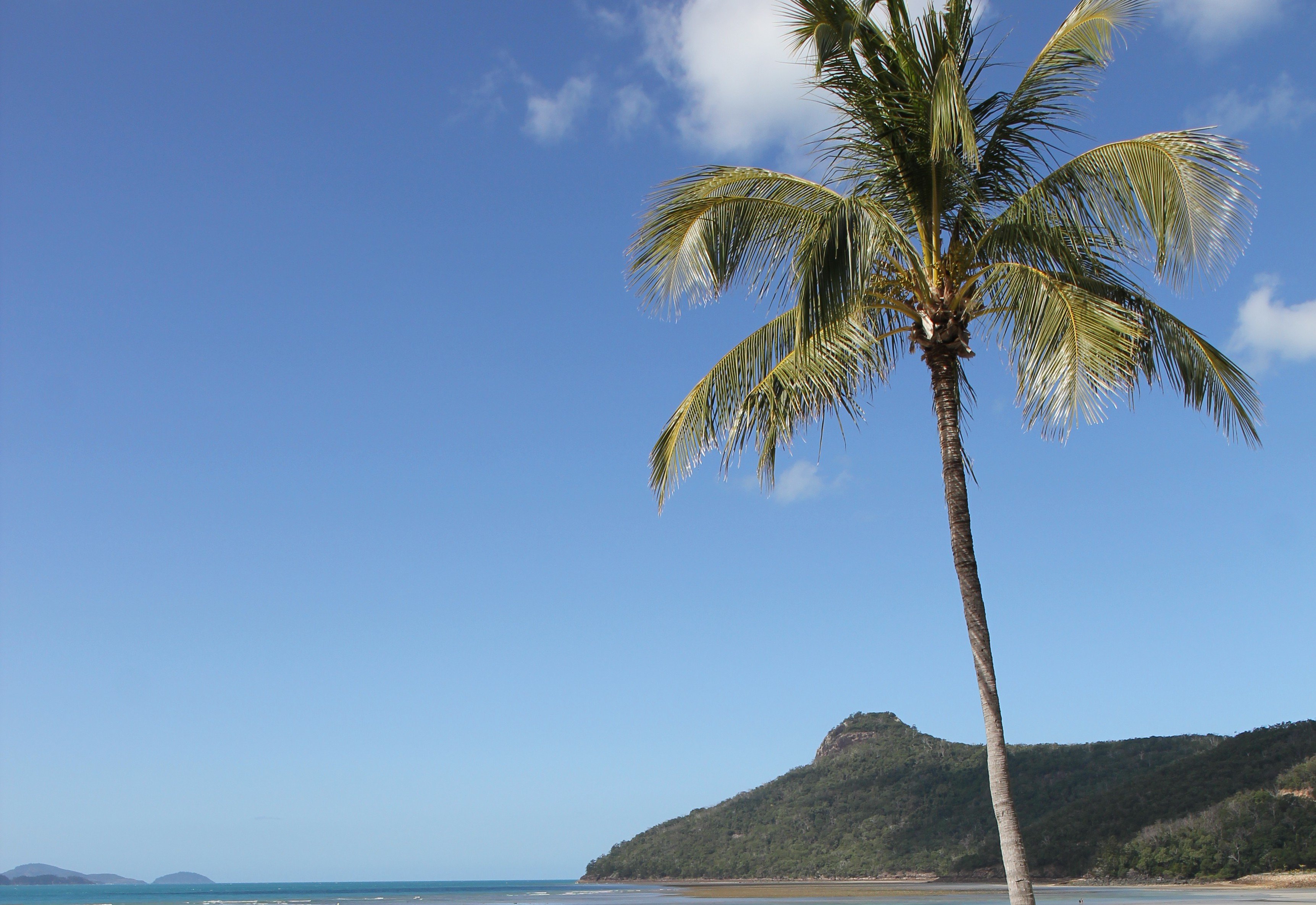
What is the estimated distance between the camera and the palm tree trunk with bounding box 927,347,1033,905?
269 inches

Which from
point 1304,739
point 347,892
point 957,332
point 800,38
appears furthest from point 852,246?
point 347,892

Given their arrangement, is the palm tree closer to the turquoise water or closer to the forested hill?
the turquoise water

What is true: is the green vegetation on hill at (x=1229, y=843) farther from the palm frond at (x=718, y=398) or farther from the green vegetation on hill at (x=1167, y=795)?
the palm frond at (x=718, y=398)

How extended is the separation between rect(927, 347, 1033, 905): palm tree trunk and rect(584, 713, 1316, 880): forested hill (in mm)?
43401

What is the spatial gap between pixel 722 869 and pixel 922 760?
68.4 ft

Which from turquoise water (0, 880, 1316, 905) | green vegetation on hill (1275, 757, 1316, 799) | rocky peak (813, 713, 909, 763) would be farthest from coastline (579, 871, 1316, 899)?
rocky peak (813, 713, 909, 763)

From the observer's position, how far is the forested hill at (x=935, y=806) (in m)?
52.2

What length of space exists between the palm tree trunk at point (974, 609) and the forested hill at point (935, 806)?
43.4 m

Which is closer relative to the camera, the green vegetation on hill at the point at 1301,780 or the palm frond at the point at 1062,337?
the palm frond at the point at 1062,337

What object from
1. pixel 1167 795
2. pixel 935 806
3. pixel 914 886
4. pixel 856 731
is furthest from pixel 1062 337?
pixel 856 731

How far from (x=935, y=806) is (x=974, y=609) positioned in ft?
255

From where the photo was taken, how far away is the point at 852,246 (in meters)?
7.18

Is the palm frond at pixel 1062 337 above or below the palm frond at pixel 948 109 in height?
below

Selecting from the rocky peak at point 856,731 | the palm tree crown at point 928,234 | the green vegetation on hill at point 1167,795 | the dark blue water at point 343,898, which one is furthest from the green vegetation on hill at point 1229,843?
the rocky peak at point 856,731
